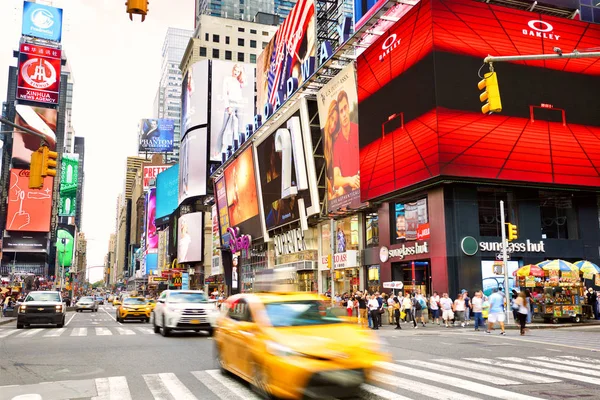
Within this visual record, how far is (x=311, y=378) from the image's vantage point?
7.14 metres

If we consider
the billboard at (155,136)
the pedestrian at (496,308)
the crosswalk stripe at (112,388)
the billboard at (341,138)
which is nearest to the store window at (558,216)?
the billboard at (341,138)

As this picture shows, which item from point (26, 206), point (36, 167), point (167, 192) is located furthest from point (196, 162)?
point (36, 167)

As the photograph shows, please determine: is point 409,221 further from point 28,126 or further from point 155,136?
point 155,136

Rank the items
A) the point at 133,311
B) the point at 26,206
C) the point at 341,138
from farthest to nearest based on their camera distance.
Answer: the point at 26,206 → the point at 341,138 → the point at 133,311

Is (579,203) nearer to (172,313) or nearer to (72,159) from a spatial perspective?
(172,313)

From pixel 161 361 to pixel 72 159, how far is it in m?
144

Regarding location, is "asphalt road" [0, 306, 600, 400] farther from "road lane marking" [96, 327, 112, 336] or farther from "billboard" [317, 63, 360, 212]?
"billboard" [317, 63, 360, 212]

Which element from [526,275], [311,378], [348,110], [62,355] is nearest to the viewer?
[311,378]

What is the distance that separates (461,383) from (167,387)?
16.7 ft

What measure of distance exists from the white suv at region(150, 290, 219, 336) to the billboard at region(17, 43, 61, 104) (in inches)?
3685

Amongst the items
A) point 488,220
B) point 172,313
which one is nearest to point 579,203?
point 488,220

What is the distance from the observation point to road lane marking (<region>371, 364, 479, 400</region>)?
324 inches

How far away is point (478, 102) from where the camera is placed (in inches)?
1225

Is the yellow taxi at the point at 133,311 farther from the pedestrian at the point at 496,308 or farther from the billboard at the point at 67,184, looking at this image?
the billboard at the point at 67,184
